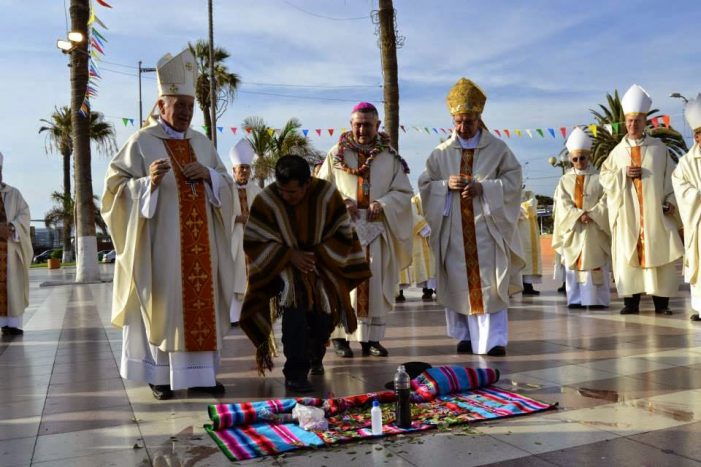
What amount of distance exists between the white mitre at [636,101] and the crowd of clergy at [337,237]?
0.02 metres

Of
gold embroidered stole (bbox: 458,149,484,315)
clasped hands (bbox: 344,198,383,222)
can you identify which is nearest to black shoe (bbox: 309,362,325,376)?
clasped hands (bbox: 344,198,383,222)

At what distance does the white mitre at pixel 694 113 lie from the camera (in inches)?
333

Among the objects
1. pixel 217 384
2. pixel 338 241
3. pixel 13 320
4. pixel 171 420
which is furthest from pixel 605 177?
pixel 13 320

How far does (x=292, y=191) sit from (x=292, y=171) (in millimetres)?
163

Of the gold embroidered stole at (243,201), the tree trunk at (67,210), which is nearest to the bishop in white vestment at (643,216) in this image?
the gold embroidered stole at (243,201)

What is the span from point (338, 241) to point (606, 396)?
2.14 metres

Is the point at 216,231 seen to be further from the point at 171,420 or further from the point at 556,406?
the point at 556,406

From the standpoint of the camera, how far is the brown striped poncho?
211 inches

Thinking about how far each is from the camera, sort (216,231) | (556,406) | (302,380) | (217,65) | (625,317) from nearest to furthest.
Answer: (556,406) → (302,380) → (216,231) → (625,317) → (217,65)

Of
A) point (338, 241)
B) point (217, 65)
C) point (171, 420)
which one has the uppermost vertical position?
point (217, 65)

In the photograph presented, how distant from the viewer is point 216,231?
577 centimetres

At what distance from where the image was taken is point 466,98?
6945 mm

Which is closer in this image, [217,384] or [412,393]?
[412,393]

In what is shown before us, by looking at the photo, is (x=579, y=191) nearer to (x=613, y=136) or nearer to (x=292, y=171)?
(x=292, y=171)
